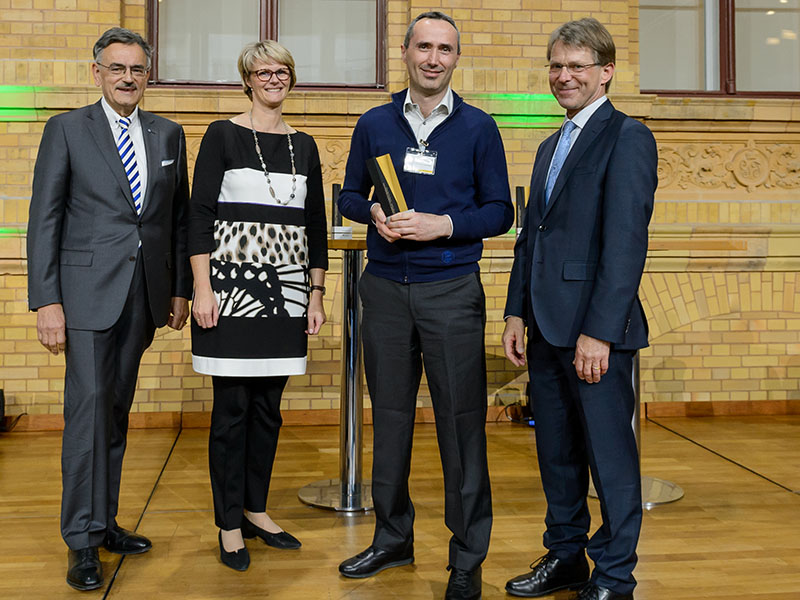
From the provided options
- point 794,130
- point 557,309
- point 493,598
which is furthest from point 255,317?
point 794,130

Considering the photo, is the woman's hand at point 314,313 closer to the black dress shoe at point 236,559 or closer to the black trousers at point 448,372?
the black trousers at point 448,372

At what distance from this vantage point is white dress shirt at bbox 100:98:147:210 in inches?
116

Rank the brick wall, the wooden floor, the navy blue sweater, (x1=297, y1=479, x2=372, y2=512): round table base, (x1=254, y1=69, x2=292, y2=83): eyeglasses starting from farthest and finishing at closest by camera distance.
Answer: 1. the brick wall
2. (x1=297, y1=479, x2=372, y2=512): round table base
3. (x1=254, y1=69, x2=292, y2=83): eyeglasses
4. the wooden floor
5. the navy blue sweater

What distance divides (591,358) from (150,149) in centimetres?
173

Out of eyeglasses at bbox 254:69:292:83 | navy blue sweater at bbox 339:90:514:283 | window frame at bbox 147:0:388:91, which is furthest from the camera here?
window frame at bbox 147:0:388:91

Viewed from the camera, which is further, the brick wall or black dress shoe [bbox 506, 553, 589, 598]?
the brick wall

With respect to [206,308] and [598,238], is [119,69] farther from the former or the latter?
[598,238]

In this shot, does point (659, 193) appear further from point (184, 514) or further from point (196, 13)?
point (184, 514)

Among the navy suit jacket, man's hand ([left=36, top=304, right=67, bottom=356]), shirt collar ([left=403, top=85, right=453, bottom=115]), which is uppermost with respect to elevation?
shirt collar ([left=403, top=85, right=453, bottom=115])

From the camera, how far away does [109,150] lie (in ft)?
9.48

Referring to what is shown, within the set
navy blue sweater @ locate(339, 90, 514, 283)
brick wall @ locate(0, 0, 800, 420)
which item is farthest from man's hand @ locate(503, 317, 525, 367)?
brick wall @ locate(0, 0, 800, 420)

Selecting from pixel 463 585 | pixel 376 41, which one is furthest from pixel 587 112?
pixel 376 41

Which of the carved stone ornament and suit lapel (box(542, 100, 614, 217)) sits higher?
the carved stone ornament

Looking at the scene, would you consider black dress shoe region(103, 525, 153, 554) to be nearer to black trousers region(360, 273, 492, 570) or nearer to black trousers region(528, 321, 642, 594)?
black trousers region(360, 273, 492, 570)
